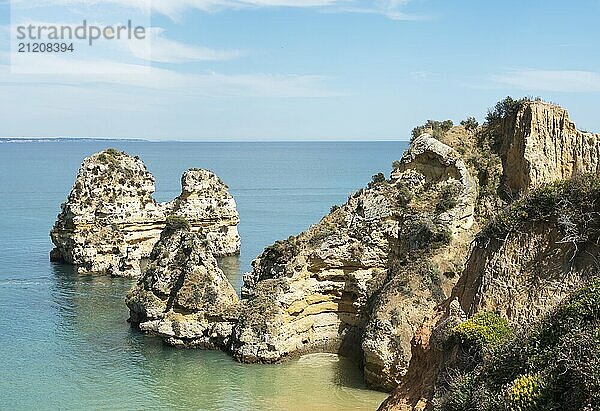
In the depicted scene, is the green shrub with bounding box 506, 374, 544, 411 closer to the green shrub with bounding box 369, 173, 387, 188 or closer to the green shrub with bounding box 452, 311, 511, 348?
the green shrub with bounding box 452, 311, 511, 348

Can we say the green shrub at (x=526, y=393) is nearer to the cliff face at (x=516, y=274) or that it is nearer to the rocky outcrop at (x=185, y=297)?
the cliff face at (x=516, y=274)

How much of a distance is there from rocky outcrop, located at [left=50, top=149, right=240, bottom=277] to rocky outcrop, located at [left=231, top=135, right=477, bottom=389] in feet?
74.5

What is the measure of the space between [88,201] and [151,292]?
21417 mm

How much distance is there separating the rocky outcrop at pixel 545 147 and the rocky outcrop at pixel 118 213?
28.6 meters

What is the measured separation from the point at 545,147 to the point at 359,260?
1051cm

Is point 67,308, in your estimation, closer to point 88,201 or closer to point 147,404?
point 88,201

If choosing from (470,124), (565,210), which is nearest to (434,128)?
(470,124)

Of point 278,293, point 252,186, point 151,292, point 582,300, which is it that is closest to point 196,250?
point 151,292

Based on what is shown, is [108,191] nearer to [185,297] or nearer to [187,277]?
[187,277]

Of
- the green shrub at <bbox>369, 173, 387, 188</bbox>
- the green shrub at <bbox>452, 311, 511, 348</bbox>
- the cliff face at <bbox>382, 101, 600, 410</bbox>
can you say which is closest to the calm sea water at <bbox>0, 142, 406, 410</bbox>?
the green shrub at <bbox>369, 173, 387, 188</bbox>

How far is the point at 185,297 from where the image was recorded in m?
34.8

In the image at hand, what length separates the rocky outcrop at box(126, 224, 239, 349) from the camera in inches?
1345

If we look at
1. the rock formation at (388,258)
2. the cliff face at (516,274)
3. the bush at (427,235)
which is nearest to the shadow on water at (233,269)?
the rock formation at (388,258)

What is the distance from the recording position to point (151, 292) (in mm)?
36625
